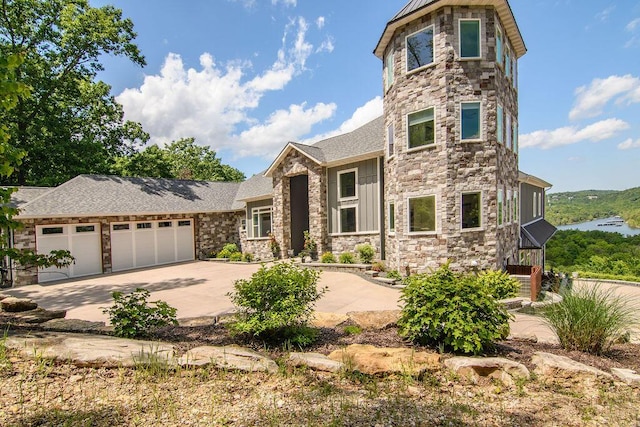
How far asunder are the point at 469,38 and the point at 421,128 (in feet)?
11.1

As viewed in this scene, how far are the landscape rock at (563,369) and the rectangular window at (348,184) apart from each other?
37.6 feet

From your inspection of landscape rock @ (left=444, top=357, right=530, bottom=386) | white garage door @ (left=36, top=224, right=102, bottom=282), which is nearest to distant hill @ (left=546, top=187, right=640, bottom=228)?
landscape rock @ (left=444, top=357, right=530, bottom=386)

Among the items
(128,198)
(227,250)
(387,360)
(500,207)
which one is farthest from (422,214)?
(128,198)

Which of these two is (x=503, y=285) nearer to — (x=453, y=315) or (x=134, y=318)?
(x=453, y=315)

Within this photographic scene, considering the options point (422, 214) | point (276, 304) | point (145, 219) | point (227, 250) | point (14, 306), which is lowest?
point (227, 250)

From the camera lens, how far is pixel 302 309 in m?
4.39

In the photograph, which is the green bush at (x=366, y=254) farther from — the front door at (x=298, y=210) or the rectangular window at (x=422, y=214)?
the front door at (x=298, y=210)

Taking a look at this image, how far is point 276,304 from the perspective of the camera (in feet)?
14.4

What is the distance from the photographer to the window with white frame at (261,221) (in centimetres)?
1922

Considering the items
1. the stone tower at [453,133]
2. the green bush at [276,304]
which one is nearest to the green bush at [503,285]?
the stone tower at [453,133]

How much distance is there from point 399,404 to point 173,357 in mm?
2542

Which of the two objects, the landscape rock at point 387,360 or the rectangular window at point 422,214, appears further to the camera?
the rectangular window at point 422,214

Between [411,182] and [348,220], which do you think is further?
[348,220]

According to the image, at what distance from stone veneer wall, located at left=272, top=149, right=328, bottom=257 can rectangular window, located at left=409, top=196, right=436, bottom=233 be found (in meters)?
5.34
